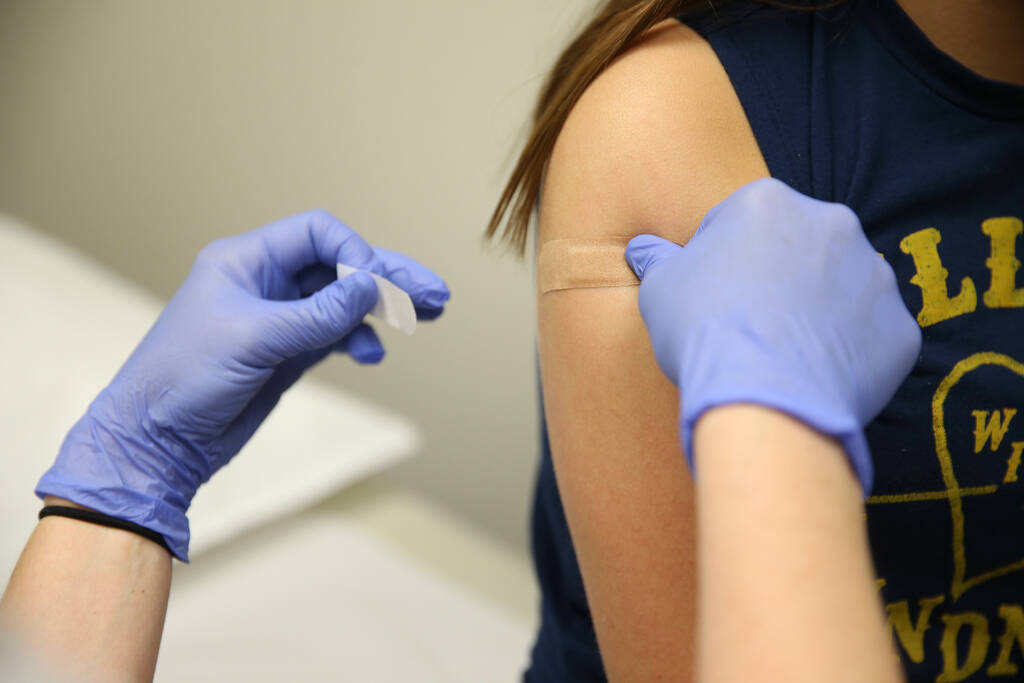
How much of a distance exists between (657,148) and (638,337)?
0.64ft

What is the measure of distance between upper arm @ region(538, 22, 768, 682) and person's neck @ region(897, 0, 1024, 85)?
0.25 meters

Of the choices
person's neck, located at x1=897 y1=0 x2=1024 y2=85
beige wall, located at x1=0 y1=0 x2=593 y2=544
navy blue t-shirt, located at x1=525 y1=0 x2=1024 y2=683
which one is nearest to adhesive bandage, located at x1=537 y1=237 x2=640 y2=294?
navy blue t-shirt, located at x1=525 y1=0 x2=1024 y2=683

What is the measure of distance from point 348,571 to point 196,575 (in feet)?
0.97

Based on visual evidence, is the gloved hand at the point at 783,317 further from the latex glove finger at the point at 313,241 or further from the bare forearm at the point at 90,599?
the bare forearm at the point at 90,599

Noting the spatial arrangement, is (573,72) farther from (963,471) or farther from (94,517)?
(94,517)

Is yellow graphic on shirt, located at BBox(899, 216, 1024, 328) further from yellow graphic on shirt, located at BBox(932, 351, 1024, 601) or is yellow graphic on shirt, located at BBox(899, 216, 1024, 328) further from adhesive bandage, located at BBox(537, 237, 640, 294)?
adhesive bandage, located at BBox(537, 237, 640, 294)

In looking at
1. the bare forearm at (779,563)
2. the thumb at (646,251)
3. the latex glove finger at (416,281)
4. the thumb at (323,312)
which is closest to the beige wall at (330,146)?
the latex glove finger at (416,281)

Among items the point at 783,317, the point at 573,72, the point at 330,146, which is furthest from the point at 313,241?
the point at 330,146

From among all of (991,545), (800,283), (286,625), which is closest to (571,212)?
(800,283)

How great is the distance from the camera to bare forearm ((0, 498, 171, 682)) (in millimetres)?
804

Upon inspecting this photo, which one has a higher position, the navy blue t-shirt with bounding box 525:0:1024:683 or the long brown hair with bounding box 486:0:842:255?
the long brown hair with bounding box 486:0:842:255

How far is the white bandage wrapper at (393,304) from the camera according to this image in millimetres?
968

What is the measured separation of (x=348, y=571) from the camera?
158 centimetres

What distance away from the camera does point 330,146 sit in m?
2.07
